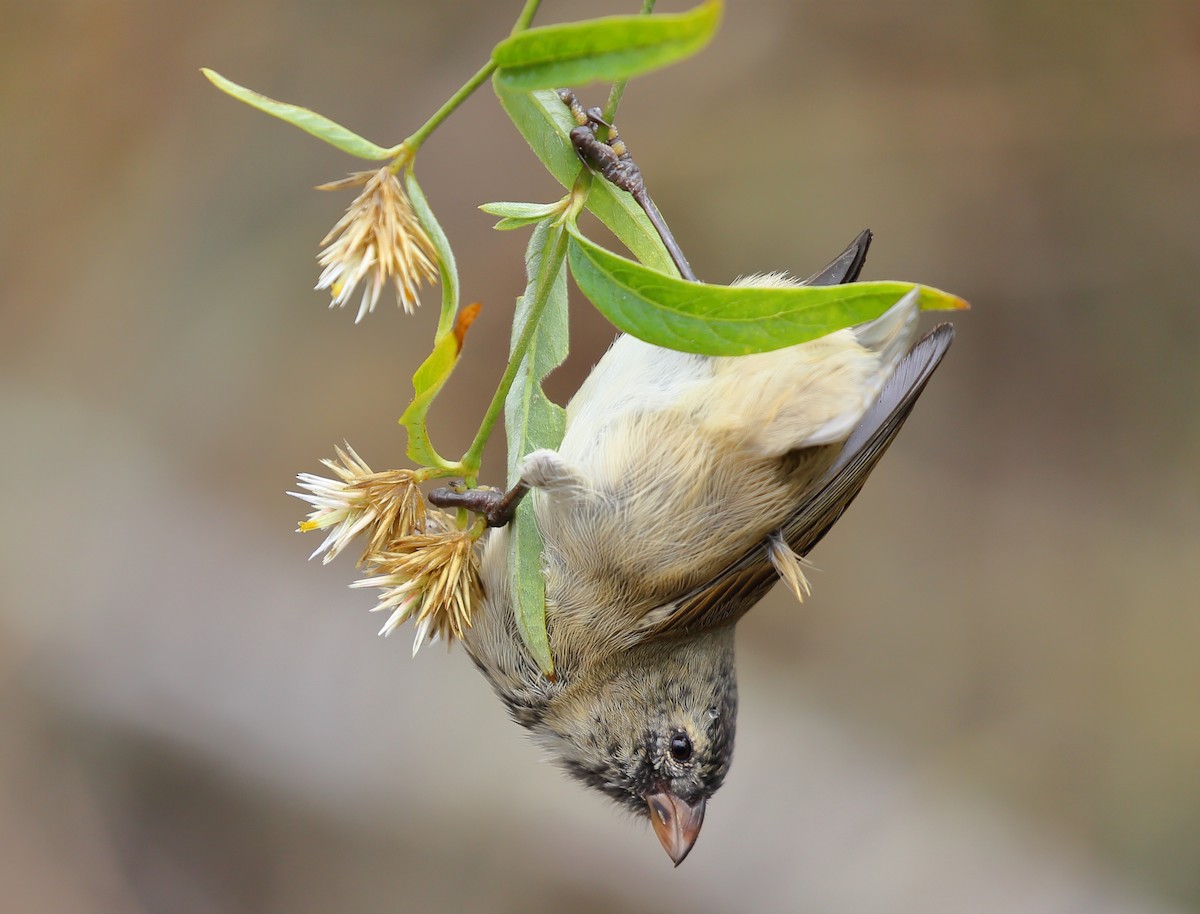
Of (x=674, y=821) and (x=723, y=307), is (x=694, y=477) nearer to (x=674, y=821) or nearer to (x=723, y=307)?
(x=723, y=307)

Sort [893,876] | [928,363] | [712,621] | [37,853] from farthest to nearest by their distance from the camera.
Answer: [893,876], [37,853], [712,621], [928,363]

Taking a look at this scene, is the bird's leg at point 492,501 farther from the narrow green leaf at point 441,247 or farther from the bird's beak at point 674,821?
the bird's beak at point 674,821

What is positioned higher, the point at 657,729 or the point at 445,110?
the point at 445,110

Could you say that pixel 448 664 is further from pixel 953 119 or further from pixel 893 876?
pixel 953 119

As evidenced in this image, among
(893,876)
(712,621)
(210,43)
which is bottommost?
(893,876)

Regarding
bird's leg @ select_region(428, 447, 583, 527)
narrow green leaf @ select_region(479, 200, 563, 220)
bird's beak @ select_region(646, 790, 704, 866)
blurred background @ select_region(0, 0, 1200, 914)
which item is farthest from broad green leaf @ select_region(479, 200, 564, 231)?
blurred background @ select_region(0, 0, 1200, 914)

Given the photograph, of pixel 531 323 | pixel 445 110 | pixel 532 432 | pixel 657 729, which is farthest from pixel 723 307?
pixel 657 729

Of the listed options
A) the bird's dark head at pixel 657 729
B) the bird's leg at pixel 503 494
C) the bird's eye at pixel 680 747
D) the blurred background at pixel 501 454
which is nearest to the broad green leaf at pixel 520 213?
the bird's leg at pixel 503 494

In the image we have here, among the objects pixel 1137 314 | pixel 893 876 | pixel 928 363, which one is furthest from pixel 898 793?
pixel 928 363
